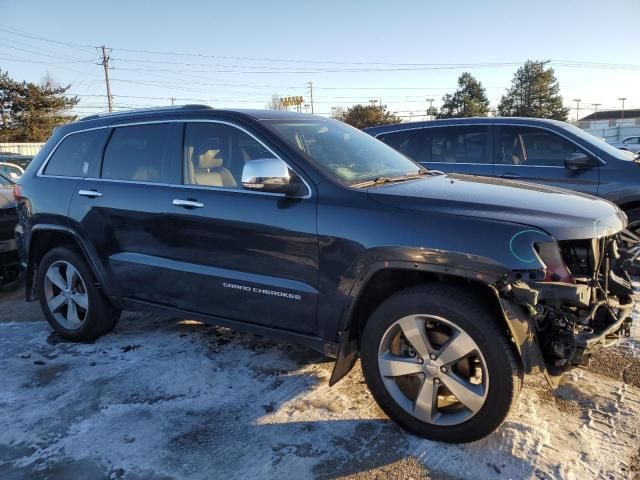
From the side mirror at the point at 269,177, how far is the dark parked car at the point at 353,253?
0.04 feet

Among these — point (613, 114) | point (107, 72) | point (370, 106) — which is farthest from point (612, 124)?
point (107, 72)

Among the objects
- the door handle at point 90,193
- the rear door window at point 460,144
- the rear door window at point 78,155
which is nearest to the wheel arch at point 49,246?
the door handle at point 90,193

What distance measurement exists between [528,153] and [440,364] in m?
4.35

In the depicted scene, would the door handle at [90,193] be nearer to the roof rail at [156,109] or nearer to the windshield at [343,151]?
the roof rail at [156,109]

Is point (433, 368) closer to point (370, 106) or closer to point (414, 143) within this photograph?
point (414, 143)

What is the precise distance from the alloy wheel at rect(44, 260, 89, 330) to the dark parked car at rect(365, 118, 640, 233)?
4.40m

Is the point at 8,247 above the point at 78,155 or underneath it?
underneath

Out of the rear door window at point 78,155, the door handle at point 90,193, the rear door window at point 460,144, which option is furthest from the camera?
the rear door window at point 460,144

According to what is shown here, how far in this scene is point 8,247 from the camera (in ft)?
19.3

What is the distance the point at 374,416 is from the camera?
10.2 ft

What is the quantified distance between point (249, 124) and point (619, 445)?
2882mm

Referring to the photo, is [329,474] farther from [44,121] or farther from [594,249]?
[44,121]

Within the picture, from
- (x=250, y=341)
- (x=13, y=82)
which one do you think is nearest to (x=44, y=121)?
(x=13, y=82)

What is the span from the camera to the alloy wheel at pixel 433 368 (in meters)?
2.66
